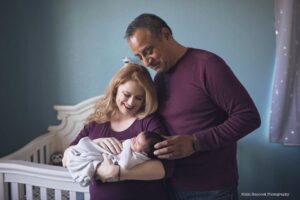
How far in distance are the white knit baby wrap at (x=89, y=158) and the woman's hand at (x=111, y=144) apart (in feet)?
0.04

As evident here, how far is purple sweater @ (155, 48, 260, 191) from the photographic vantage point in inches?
41.8

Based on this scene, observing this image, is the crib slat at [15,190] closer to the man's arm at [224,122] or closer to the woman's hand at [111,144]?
the woman's hand at [111,144]

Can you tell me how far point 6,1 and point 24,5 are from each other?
0.43 ft

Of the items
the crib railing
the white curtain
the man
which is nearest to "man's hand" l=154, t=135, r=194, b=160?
the man

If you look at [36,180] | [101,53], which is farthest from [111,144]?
[101,53]

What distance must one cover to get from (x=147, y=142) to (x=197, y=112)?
196 millimetres

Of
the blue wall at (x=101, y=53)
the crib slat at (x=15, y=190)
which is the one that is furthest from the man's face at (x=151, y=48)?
the blue wall at (x=101, y=53)

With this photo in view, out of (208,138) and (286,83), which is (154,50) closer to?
(208,138)

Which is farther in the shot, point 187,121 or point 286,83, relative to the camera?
point 286,83

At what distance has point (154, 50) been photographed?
1.15 meters

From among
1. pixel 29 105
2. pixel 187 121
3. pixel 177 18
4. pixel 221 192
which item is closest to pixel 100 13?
pixel 177 18

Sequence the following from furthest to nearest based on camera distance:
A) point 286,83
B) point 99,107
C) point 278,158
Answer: point 278,158
point 286,83
point 99,107

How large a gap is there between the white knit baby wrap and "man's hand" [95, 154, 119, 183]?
15 mm

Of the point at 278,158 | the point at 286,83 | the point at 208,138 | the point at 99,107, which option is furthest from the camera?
the point at 278,158
